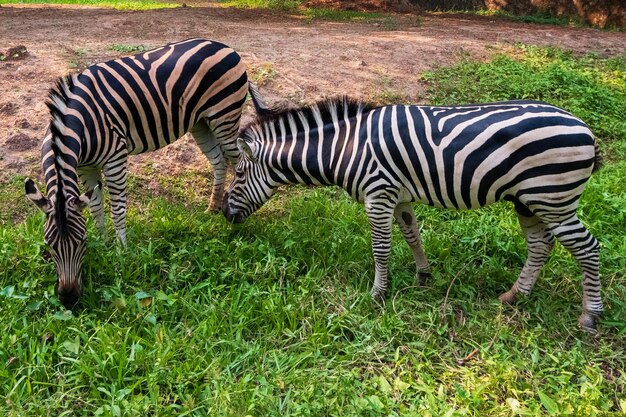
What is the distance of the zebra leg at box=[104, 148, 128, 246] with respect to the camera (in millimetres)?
5285

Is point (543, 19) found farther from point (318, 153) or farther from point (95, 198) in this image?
point (95, 198)

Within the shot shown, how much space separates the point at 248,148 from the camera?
5.30m

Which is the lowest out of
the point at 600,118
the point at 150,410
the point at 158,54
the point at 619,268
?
the point at 150,410

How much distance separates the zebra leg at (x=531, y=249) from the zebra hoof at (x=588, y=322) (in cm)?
50

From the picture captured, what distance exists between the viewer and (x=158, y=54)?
584 centimetres

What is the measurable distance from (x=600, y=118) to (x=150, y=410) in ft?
26.9

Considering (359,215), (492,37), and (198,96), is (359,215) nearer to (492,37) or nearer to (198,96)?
(198,96)

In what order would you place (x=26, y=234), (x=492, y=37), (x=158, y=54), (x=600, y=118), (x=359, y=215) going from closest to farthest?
1. (x=26, y=234)
2. (x=158, y=54)
3. (x=359, y=215)
4. (x=600, y=118)
5. (x=492, y=37)

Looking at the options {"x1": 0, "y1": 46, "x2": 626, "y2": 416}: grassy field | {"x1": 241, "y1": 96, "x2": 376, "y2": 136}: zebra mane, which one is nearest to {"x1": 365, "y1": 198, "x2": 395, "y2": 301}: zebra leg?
{"x1": 0, "y1": 46, "x2": 626, "y2": 416}: grassy field

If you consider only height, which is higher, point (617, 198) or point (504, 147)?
point (504, 147)

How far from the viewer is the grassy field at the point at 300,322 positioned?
3.95m

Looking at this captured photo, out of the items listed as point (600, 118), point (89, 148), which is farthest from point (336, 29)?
point (89, 148)

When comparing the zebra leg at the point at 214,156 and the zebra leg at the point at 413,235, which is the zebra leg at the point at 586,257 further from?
the zebra leg at the point at 214,156

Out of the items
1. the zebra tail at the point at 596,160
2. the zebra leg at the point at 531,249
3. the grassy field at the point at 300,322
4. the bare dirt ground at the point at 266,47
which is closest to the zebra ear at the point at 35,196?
the grassy field at the point at 300,322
